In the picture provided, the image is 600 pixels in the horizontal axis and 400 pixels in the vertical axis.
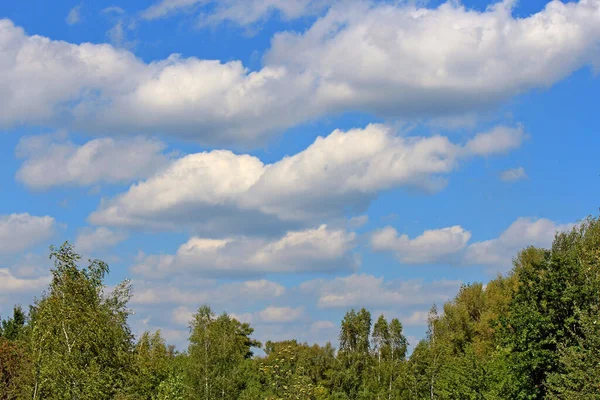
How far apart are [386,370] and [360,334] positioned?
470 inches

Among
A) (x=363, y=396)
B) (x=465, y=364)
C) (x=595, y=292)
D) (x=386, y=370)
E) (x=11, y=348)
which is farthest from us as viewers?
(x=386, y=370)

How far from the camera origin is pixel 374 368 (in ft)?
388

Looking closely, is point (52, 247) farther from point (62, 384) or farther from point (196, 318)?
point (196, 318)

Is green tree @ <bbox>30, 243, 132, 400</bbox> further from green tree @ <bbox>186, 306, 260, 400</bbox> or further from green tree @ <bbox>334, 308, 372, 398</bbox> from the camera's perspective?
green tree @ <bbox>334, 308, 372, 398</bbox>

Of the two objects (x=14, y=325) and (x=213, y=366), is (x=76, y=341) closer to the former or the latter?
(x=213, y=366)

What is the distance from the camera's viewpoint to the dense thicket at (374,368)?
4866 cm

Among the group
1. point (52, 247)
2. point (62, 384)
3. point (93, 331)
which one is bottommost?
point (62, 384)

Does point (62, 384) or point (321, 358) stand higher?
point (321, 358)

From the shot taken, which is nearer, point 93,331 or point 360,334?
point 93,331

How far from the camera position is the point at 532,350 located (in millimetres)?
64250

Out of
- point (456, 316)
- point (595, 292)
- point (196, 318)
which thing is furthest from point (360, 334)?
point (595, 292)

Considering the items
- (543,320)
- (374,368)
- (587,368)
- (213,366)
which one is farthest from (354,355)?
(587,368)

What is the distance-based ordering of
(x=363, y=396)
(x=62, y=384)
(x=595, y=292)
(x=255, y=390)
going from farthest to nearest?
(x=363, y=396), (x=255, y=390), (x=595, y=292), (x=62, y=384)

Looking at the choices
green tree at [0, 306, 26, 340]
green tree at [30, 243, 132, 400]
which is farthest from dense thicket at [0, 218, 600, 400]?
green tree at [0, 306, 26, 340]
